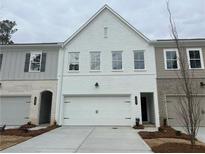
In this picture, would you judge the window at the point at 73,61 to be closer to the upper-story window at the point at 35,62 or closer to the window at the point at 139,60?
the upper-story window at the point at 35,62

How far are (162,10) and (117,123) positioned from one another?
8.48m

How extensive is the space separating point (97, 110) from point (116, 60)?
4.24 meters

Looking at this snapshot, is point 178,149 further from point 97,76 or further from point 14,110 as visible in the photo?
point 14,110

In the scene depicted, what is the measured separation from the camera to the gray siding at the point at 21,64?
13.5 m

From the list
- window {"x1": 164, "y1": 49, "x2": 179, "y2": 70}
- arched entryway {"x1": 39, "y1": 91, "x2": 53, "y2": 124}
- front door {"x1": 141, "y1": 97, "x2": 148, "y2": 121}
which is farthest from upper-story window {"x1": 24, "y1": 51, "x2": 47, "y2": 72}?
window {"x1": 164, "y1": 49, "x2": 179, "y2": 70}

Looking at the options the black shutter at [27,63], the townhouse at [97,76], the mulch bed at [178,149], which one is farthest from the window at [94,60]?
the mulch bed at [178,149]

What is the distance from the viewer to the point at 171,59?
13.2m

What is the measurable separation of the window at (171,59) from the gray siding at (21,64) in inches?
346

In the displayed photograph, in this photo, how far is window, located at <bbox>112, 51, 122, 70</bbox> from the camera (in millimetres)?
13418

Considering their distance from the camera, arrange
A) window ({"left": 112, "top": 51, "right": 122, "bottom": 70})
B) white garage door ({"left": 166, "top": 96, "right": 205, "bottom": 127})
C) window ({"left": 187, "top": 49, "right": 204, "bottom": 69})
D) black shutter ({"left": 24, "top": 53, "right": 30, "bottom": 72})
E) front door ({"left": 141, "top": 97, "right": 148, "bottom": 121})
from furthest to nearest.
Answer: front door ({"left": 141, "top": 97, "right": 148, "bottom": 121}) < black shutter ({"left": 24, "top": 53, "right": 30, "bottom": 72}) < window ({"left": 112, "top": 51, "right": 122, "bottom": 70}) < window ({"left": 187, "top": 49, "right": 204, "bottom": 69}) < white garage door ({"left": 166, "top": 96, "right": 205, "bottom": 127})

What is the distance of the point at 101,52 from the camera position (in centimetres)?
1366

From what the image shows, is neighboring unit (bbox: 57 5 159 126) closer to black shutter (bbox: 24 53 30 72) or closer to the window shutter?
the window shutter

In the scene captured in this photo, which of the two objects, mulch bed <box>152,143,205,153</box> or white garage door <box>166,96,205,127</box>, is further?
white garage door <box>166,96,205,127</box>

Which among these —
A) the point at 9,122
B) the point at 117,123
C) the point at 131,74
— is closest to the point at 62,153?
the point at 117,123
